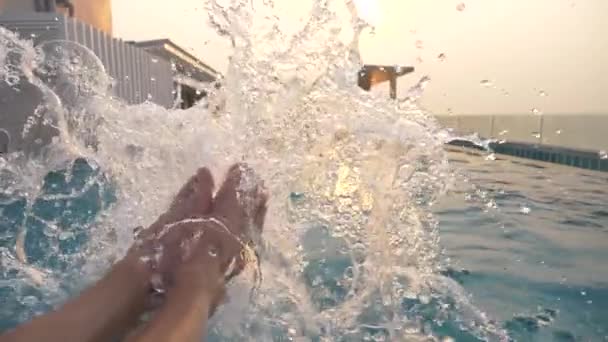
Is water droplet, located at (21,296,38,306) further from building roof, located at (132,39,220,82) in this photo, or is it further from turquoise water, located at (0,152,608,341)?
building roof, located at (132,39,220,82)

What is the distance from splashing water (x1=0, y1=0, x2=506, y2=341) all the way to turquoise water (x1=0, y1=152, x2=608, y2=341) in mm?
16

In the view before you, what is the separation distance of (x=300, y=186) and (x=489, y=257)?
32.6 inches

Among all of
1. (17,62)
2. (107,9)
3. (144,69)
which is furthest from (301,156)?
(107,9)

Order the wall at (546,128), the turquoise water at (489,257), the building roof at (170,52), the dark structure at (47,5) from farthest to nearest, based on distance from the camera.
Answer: the building roof at (170,52) < the dark structure at (47,5) < the wall at (546,128) < the turquoise water at (489,257)

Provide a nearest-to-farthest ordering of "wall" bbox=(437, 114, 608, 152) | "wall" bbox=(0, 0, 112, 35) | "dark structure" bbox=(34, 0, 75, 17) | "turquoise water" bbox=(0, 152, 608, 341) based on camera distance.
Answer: "turquoise water" bbox=(0, 152, 608, 341), "wall" bbox=(437, 114, 608, 152), "wall" bbox=(0, 0, 112, 35), "dark structure" bbox=(34, 0, 75, 17)

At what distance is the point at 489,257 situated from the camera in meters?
2.21

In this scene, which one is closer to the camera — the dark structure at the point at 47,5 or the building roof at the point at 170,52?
the dark structure at the point at 47,5

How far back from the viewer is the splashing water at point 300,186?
1519 millimetres

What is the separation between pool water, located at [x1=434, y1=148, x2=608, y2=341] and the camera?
5.16ft

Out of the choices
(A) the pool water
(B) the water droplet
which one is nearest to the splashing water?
(B) the water droplet

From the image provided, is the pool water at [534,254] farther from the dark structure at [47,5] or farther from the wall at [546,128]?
the dark structure at [47,5]

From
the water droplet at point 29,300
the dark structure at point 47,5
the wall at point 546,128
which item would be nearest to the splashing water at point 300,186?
the water droplet at point 29,300

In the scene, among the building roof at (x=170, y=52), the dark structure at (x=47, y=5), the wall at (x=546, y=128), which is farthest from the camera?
the building roof at (x=170, y=52)

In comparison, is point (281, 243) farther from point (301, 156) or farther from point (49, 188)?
point (49, 188)
